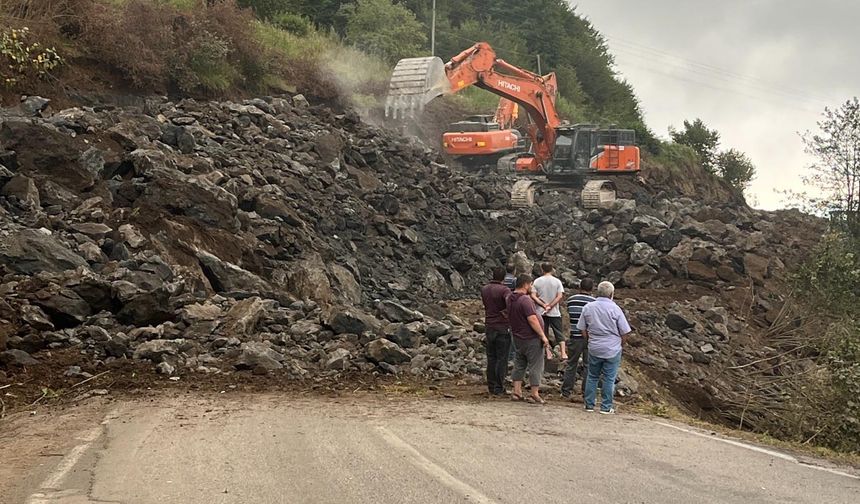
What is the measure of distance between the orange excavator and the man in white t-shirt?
A: 19989 mm

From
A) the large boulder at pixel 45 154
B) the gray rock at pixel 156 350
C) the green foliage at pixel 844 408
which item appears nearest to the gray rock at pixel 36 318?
the gray rock at pixel 156 350

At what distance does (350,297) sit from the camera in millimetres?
16891

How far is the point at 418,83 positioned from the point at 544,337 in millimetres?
14654

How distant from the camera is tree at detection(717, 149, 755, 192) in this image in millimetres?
55906

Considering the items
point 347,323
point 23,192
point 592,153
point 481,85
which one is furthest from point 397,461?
point 592,153

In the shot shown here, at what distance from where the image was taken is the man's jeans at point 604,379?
10711 mm

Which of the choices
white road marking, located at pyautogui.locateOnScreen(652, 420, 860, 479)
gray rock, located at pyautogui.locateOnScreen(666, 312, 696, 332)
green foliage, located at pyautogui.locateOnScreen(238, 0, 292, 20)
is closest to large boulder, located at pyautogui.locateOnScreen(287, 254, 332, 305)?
white road marking, located at pyautogui.locateOnScreen(652, 420, 860, 479)

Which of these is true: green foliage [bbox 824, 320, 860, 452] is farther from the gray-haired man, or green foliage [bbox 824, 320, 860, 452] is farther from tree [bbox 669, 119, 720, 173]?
tree [bbox 669, 119, 720, 173]

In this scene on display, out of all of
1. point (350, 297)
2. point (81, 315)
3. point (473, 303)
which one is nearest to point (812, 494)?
point (81, 315)

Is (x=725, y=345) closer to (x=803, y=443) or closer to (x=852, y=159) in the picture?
(x=803, y=443)

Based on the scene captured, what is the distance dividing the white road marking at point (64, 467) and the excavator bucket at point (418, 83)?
16690mm

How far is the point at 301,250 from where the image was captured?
1717 centimetres

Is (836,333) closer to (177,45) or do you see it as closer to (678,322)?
(678,322)

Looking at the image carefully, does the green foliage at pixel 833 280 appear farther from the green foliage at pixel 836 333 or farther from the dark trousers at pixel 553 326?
the dark trousers at pixel 553 326
